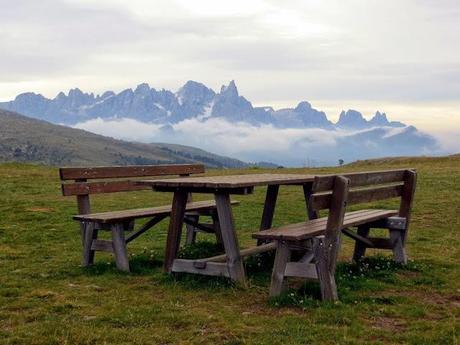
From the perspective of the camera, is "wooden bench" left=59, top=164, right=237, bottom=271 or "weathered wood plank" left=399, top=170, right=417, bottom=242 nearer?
"wooden bench" left=59, top=164, right=237, bottom=271

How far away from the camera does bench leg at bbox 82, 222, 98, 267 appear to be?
1016cm

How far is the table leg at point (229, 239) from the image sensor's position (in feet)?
28.5

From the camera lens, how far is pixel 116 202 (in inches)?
854

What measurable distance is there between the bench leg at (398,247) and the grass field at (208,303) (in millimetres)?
199

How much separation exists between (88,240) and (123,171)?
1682 mm

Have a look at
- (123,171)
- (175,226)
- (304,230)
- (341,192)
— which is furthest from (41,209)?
(341,192)

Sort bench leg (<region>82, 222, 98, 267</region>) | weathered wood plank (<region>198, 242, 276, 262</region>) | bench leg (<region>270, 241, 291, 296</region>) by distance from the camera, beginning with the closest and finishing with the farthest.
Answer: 1. bench leg (<region>270, 241, 291, 296</region>)
2. weathered wood plank (<region>198, 242, 276, 262</region>)
3. bench leg (<region>82, 222, 98, 267</region>)

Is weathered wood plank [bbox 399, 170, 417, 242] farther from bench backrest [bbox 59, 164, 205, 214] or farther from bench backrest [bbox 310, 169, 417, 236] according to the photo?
bench backrest [bbox 59, 164, 205, 214]

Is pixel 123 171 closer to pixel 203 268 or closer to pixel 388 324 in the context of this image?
pixel 203 268

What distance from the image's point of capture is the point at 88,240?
1017 centimetres

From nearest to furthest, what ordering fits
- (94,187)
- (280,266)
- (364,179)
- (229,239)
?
1. (280,266)
2. (364,179)
3. (229,239)
4. (94,187)

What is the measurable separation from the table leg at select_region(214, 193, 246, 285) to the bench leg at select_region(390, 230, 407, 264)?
3.26 m

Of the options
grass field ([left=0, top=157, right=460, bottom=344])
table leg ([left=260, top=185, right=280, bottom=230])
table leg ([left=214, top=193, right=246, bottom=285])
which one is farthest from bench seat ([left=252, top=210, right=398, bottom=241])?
table leg ([left=260, top=185, right=280, bottom=230])

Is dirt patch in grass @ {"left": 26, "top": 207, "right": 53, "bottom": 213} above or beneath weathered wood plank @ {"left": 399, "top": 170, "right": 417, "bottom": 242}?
beneath
